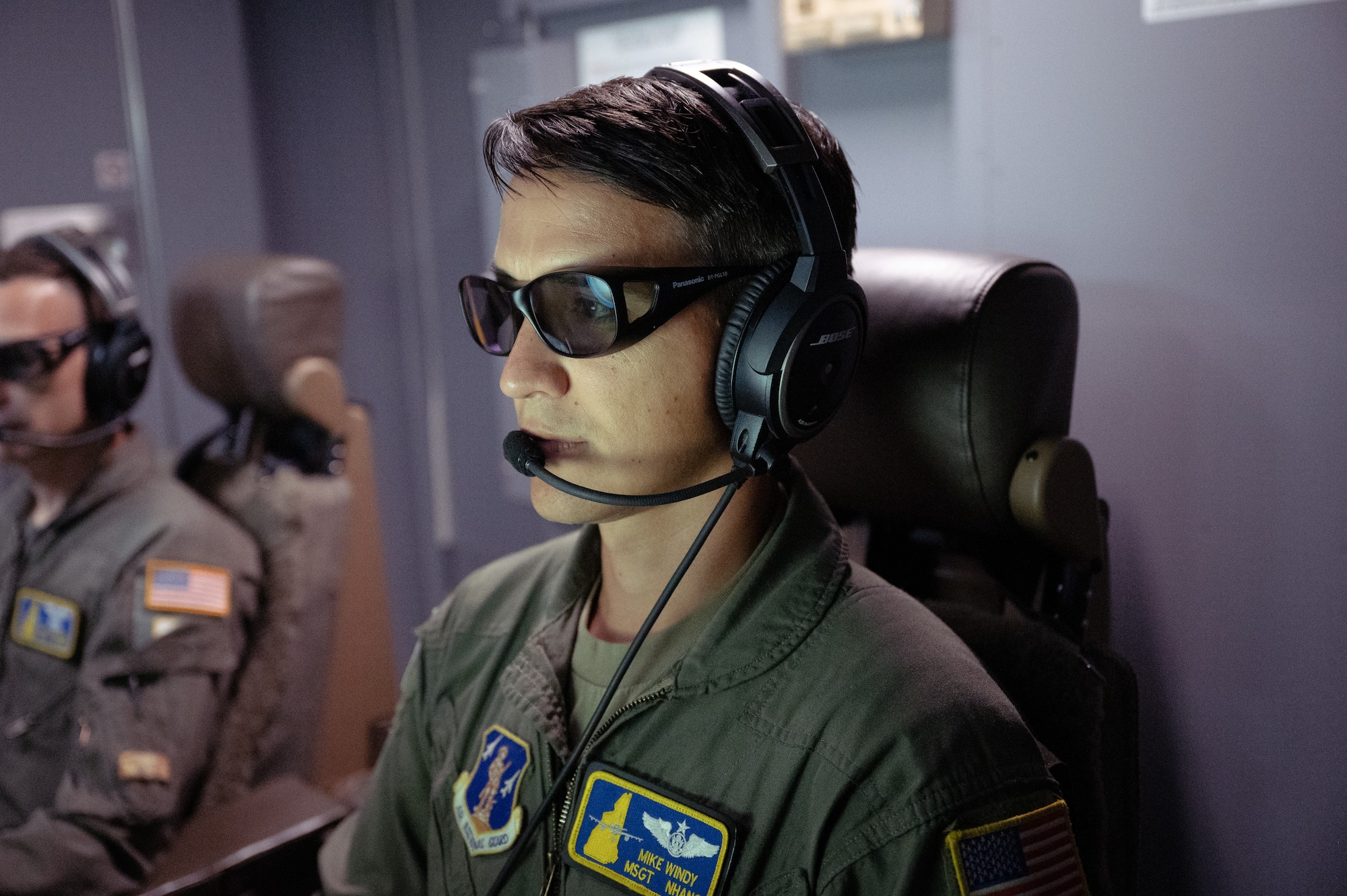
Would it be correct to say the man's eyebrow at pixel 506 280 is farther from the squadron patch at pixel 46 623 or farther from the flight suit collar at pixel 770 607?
the squadron patch at pixel 46 623

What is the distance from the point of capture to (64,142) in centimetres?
270

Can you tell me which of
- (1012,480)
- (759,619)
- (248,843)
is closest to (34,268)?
(248,843)

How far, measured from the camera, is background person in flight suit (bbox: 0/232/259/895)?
1479 mm

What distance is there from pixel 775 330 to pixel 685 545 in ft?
0.77

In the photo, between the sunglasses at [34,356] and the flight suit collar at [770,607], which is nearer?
the flight suit collar at [770,607]

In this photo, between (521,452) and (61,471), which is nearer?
(521,452)

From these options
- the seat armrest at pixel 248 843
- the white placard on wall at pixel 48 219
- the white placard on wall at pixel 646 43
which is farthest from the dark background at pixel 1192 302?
the white placard on wall at pixel 48 219

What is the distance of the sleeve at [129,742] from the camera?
55.8 inches

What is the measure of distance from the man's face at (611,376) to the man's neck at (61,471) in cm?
124

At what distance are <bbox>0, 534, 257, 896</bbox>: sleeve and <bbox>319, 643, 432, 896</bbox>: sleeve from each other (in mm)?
501

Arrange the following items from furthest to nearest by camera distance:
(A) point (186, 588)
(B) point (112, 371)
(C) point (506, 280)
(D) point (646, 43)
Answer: (D) point (646, 43) → (B) point (112, 371) → (A) point (186, 588) → (C) point (506, 280)

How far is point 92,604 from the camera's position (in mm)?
1660

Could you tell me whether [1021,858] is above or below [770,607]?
Result: below

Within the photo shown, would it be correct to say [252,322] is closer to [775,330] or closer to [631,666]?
[631,666]
